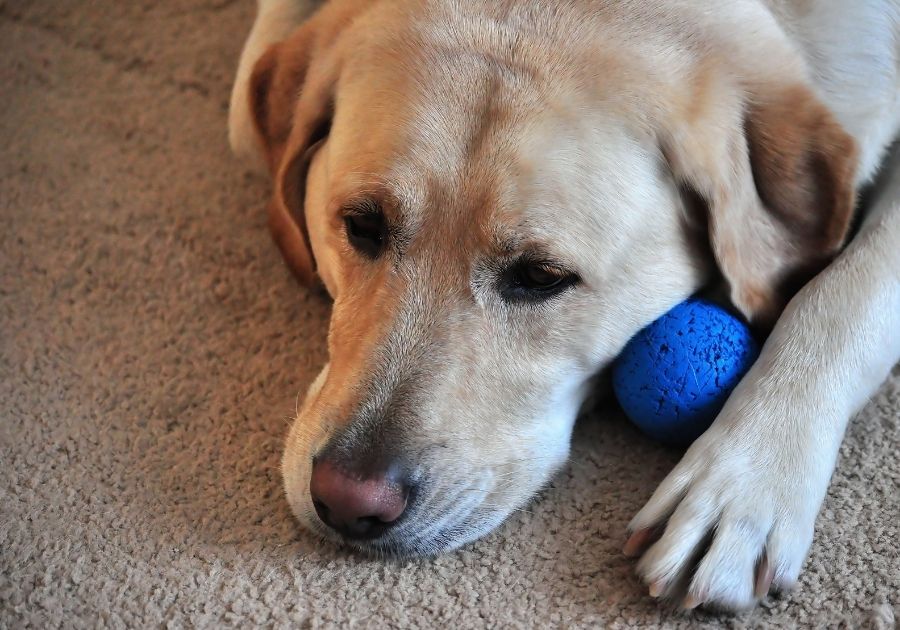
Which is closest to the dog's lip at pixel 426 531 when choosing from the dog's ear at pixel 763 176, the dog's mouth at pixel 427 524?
the dog's mouth at pixel 427 524

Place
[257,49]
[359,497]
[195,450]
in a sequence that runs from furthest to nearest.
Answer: [257,49] → [195,450] → [359,497]

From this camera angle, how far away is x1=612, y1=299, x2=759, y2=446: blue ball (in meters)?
1.89

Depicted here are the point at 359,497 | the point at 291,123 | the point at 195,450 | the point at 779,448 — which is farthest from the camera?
the point at 291,123

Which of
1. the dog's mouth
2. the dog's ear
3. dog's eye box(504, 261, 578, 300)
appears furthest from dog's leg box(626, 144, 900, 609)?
dog's eye box(504, 261, 578, 300)

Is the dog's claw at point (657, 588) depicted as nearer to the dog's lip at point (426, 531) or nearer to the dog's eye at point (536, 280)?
the dog's lip at point (426, 531)

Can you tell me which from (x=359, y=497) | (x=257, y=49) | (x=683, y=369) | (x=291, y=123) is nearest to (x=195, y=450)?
(x=359, y=497)

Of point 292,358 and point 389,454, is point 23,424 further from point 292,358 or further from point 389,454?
point 389,454

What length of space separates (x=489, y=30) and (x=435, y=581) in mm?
1046

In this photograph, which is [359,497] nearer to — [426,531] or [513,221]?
[426,531]

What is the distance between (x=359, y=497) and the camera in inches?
65.7

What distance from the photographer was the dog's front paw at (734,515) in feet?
5.53

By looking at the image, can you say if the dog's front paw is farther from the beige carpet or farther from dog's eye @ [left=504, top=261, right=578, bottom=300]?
dog's eye @ [left=504, top=261, right=578, bottom=300]

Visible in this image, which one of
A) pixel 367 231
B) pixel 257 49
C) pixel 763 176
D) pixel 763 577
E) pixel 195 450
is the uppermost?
pixel 763 176

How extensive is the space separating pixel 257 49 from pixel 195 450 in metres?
1.27
